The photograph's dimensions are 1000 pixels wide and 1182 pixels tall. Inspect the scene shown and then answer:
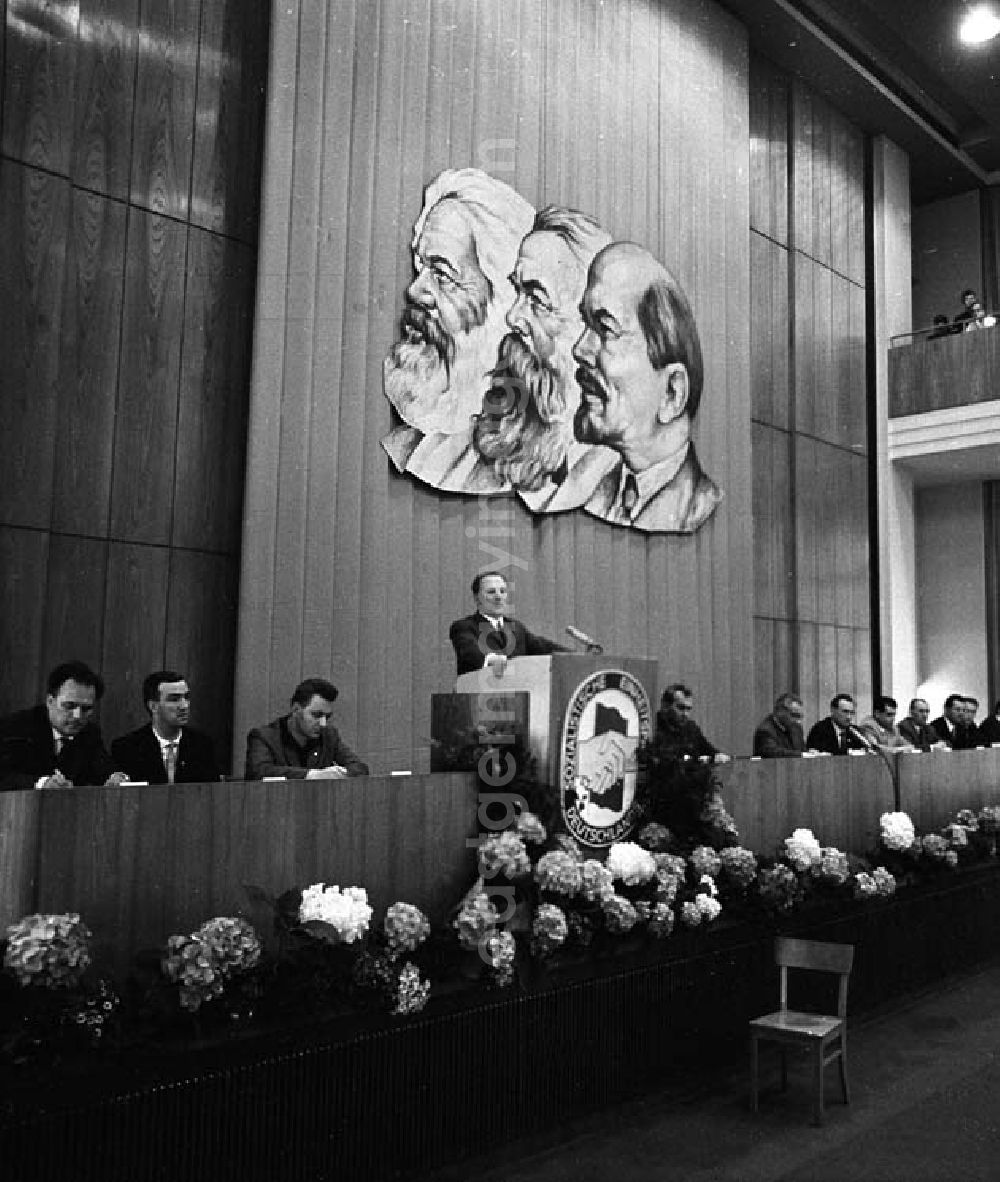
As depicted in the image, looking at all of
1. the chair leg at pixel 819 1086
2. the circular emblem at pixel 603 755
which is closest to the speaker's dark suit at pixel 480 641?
the circular emblem at pixel 603 755

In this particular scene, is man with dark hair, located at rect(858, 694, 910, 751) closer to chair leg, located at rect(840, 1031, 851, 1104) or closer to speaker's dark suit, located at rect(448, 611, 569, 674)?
chair leg, located at rect(840, 1031, 851, 1104)

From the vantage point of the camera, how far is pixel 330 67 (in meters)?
6.25

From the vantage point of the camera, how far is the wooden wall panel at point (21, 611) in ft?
16.5

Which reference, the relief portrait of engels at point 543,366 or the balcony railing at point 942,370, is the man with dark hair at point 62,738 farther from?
the balcony railing at point 942,370

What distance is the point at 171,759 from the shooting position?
12.1 ft

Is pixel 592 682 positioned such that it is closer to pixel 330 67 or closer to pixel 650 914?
pixel 650 914

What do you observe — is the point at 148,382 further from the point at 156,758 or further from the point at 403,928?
the point at 403,928

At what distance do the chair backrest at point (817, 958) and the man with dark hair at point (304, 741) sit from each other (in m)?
1.56

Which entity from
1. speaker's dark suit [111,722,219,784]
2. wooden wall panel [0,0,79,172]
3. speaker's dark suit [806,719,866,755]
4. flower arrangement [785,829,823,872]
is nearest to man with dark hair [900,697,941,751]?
speaker's dark suit [806,719,866,755]

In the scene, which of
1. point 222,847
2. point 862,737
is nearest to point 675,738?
point 222,847

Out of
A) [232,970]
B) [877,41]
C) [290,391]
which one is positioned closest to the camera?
[232,970]

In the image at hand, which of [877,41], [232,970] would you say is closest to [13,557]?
[232,970]

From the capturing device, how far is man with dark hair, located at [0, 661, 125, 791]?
10.8 ft

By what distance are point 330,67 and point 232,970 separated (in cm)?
507
